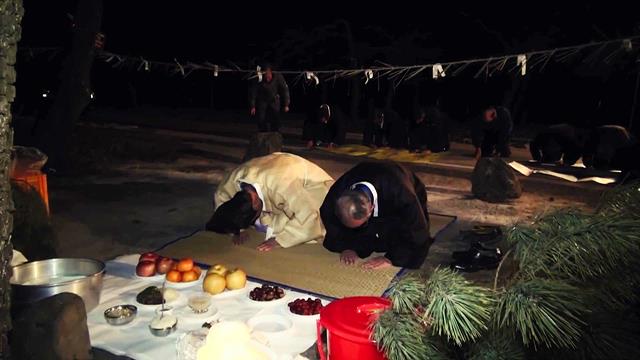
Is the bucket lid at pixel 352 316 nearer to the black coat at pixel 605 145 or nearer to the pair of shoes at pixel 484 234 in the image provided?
the pair of shoes at pixel 484 234

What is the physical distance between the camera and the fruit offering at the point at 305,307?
299 cm

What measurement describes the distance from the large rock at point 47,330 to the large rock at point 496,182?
536 centimetres

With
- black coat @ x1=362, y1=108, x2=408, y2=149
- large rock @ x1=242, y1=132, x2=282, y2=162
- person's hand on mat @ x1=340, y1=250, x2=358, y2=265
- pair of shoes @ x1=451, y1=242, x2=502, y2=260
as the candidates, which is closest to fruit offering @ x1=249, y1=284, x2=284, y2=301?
person's hand on mat @ x1=340, y1=250, x2=358, y2=265

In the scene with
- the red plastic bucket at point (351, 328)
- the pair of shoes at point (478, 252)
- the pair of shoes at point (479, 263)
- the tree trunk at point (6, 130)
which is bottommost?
the pair of shoes at point (479, 263)

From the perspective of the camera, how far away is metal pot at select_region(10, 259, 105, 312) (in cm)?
261

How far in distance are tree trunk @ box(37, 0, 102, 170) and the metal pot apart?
19.6 feet

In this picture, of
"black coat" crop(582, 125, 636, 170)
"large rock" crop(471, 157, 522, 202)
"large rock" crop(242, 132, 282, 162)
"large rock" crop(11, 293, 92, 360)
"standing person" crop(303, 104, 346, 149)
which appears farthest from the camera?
"standing person" crop(303, 104, 346, 149)

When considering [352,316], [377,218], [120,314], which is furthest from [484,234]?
[120,314]

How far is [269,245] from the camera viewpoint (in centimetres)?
439

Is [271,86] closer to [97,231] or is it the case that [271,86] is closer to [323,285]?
[97,231]

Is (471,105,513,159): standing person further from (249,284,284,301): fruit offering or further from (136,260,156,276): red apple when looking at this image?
(136,260,156,276): red apple

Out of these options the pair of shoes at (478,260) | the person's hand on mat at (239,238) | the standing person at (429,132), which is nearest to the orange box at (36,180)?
the person's hand on mat at (239,238)

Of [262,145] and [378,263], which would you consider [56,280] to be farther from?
[262,145]

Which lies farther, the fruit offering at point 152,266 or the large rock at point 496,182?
the large rock at point 496,182
